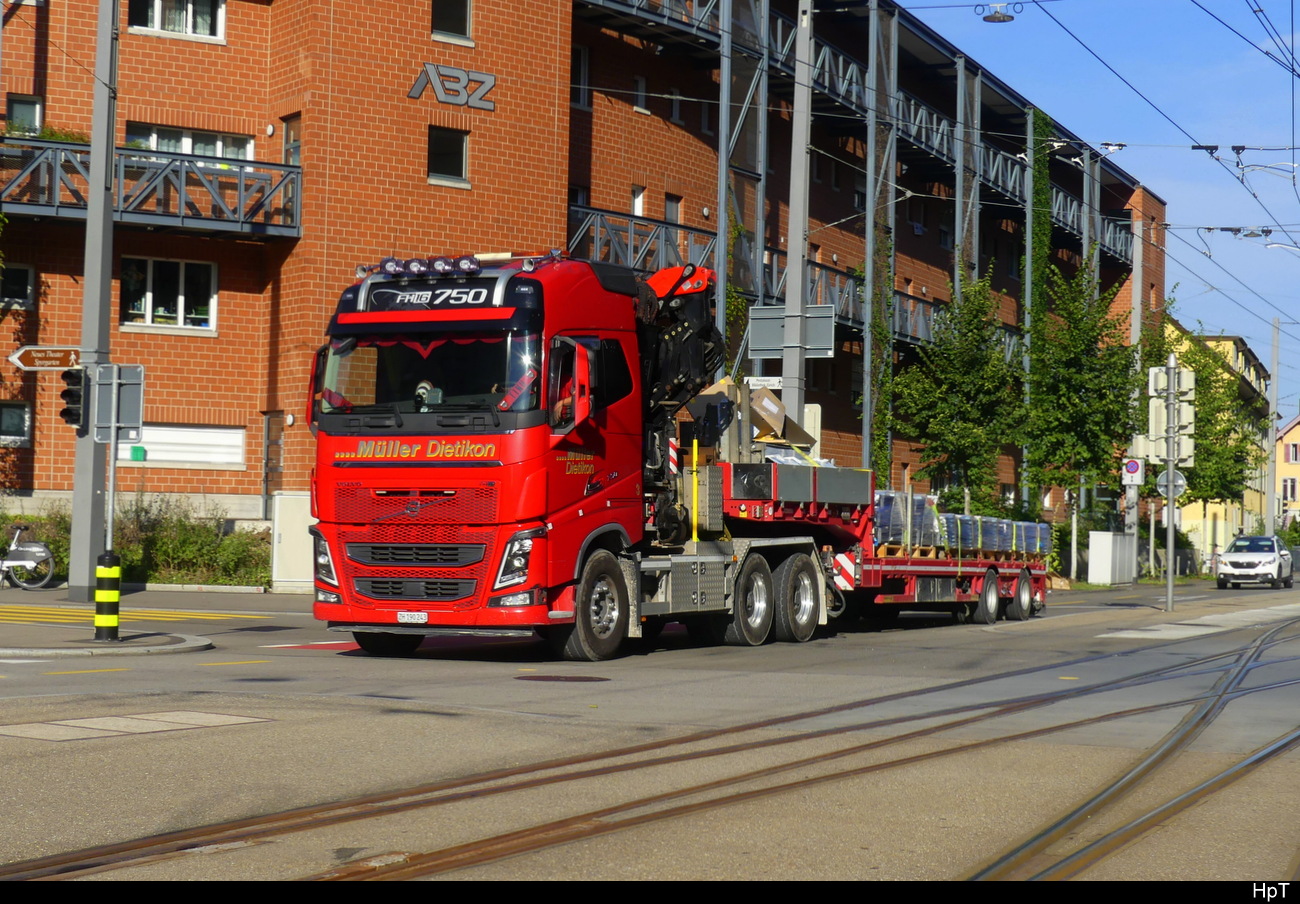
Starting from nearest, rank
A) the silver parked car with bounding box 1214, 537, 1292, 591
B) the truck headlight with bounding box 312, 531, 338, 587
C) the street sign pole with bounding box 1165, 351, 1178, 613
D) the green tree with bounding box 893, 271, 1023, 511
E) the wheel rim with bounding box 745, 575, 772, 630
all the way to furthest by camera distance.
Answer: the truck headlight with bounding box 312, 531, 338, 587
the wheel rim with bounding box 745, 575, 772, 630
the street sign pole with bounding box 1165, 351, 1178, 613
the green tree with bounding box 893, 271, 1023, 511
the silver parked car with bounding box 1214, 537, 1292, 591

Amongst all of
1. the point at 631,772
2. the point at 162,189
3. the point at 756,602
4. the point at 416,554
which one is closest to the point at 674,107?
the point at 162,189

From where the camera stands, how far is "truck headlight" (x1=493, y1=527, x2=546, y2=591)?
569 inches

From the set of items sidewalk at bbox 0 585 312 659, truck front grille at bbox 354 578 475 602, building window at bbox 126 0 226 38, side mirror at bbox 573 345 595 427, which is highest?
building window at bbox 126 0 226 38

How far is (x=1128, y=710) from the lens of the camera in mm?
12070

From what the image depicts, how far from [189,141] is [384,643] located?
52.7 feet

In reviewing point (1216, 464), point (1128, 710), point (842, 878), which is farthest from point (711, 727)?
point (1216, 464)

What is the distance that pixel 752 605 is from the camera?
60.3 ft

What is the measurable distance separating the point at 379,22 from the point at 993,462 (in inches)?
729

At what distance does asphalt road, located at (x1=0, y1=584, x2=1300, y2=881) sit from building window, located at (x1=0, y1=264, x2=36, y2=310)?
11619 mm

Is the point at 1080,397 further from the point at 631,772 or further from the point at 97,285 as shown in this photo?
the point at 631,772

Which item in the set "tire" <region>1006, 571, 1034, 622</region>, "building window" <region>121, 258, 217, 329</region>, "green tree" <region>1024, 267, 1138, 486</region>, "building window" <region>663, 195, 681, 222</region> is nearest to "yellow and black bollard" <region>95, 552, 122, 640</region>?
"building window" <region>121, 258, 217, 329</region>

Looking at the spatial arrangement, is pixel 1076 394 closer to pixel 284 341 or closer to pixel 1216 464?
pixel 1216 464

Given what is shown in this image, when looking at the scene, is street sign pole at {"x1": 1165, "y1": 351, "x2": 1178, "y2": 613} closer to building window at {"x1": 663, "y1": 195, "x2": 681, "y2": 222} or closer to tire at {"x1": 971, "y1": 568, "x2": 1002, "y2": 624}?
tire at {"x1": 971, "y1": 568, "x2": 1002, "y2": 624}

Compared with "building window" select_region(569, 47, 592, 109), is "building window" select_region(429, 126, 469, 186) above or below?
below
